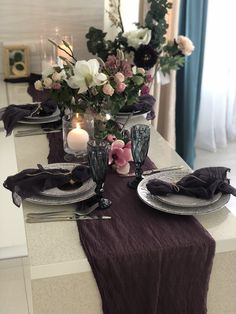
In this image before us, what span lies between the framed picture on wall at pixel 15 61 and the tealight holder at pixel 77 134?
1.06m

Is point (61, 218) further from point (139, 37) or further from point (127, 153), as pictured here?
point (139, 37)

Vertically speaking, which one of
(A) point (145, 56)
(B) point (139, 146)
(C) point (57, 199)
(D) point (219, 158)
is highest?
(A) point (145, 56)

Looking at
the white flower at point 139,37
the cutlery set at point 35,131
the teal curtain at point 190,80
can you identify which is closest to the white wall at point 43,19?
the white flower at point 139,37

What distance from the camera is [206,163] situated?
3.80 meters

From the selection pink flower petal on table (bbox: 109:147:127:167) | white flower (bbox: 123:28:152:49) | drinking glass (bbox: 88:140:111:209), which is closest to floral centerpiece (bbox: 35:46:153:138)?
Result: pink flower petal on table (bbox: 109:147:127:167)

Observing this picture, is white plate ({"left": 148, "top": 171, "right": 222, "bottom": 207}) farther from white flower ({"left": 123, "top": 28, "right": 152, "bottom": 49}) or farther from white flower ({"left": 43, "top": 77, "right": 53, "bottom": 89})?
white flower ({"left": 123, "top": 28, "right": 152, "bottom": 49})

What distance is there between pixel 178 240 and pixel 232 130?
112 inches

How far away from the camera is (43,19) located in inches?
111

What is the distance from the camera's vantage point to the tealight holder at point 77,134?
1.86m

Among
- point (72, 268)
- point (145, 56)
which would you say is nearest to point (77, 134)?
point (72, 268)

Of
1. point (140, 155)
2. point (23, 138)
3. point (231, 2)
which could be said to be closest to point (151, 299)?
point (140, 155)

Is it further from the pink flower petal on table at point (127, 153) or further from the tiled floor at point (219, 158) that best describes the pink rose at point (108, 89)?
the tiled floor at point (219, 158)

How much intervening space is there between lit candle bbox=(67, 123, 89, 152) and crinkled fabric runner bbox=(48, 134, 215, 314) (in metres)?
0.47

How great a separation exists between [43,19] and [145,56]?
2.31 ft
